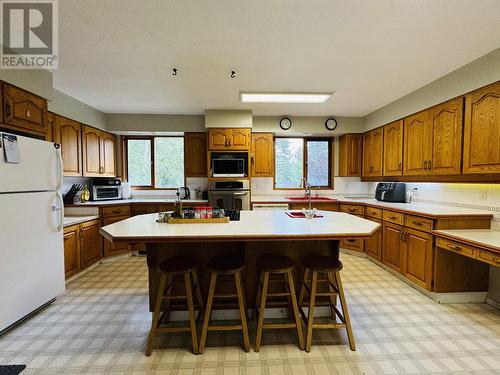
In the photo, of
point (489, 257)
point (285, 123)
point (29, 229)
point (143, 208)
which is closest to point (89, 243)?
point (143, 208)

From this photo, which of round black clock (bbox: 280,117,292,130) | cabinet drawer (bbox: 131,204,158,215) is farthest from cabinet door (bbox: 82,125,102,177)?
round black clock (bbox: 280,117,292,130)

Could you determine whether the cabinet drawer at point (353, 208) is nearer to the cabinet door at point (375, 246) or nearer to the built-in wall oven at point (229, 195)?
the cabinet door at point (375, 246)

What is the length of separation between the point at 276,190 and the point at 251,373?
11.3ft

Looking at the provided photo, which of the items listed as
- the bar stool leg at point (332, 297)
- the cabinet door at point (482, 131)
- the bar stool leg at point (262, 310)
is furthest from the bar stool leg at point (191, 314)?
the cabinet door at point (482, 131)


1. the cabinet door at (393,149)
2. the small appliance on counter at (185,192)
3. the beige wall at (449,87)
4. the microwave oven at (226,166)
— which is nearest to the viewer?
the beige wall at (449,87)

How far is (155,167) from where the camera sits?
4.67 metres

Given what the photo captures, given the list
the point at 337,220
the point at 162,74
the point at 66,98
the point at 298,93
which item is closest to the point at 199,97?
the point at 162,74

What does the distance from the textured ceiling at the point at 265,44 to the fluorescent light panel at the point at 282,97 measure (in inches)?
3.2

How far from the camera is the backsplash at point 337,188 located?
477 centimetres

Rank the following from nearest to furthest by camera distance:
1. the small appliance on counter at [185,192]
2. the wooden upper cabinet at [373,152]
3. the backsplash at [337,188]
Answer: the wooden upper cabinet at [373,152], the small appliance on counter at [185,192], the backsplash at [337,188]

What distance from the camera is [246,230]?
1.76 metres

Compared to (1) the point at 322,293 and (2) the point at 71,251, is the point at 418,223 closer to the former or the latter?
(1) the point at 322,293

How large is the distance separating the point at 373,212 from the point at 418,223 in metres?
0.89

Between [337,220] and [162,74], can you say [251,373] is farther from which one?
[162,74]
